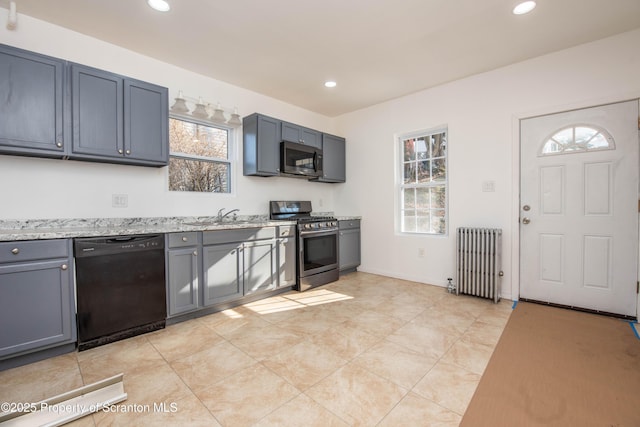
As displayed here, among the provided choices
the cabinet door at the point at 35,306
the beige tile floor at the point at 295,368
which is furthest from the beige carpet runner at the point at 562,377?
the cabinet door at the point at 35,306

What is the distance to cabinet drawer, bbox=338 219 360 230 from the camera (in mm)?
4293

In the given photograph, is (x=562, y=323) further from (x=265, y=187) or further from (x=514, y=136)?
(x=265, y=187)

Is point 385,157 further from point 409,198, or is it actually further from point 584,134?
point 584,134

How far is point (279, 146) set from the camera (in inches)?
151

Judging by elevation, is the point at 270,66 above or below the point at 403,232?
above

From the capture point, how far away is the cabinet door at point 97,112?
231 cm

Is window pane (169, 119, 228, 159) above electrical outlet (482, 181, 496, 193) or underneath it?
above

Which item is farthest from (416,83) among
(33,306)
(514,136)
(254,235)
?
(33,306)

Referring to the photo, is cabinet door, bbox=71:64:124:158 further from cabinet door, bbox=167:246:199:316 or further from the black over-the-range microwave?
A: the black over-the-range microwave

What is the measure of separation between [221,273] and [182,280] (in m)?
0.37

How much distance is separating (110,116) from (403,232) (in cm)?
372

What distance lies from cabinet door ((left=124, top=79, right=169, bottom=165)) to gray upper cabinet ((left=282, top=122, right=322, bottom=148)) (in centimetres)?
154

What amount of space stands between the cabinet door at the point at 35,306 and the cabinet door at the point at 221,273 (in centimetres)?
99

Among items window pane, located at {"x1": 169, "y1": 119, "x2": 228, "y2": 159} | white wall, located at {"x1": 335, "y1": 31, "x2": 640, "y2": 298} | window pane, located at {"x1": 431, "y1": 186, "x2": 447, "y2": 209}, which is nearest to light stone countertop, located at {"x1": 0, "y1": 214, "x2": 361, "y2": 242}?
window pane, located at {"x1": 169, "y1": 119, "x2": 228, "y2": 159}
